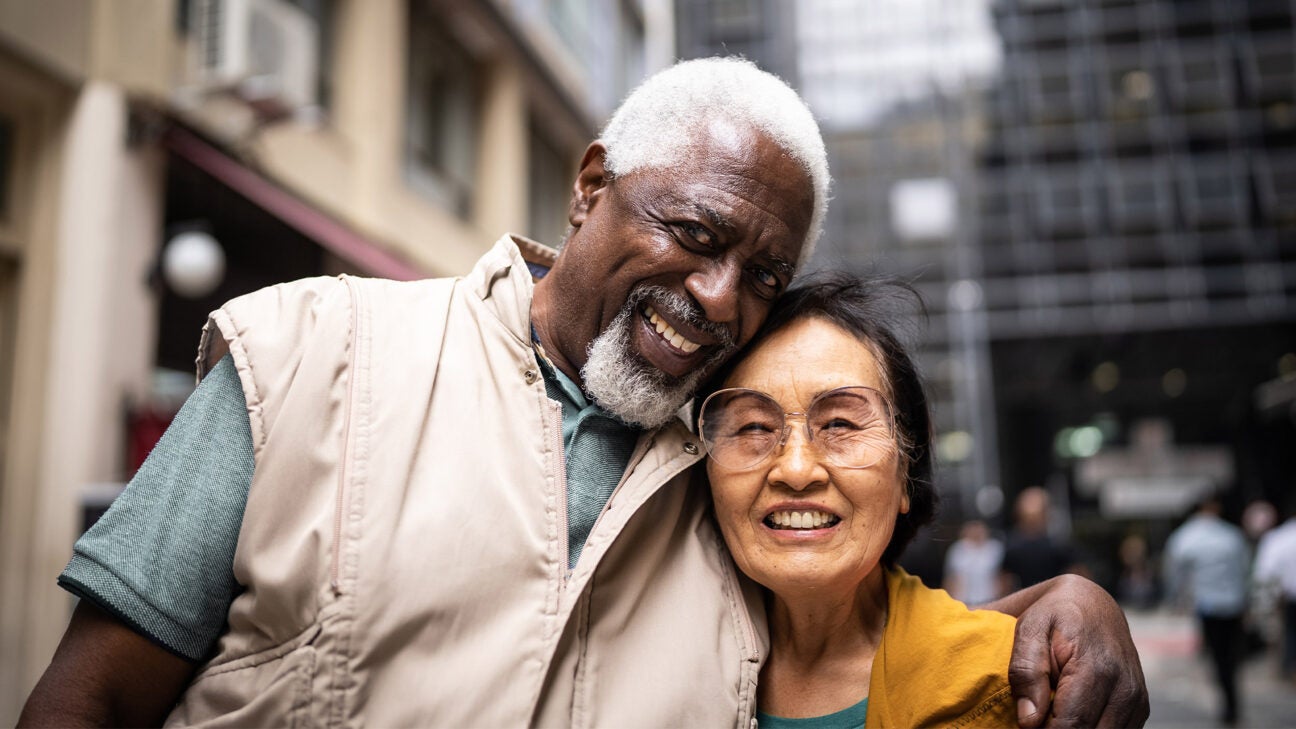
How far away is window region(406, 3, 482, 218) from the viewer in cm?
1039

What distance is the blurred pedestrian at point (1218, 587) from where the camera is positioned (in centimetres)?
809

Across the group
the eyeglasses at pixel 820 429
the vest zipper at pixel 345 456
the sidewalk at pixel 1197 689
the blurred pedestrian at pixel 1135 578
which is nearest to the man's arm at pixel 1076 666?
the eyeglasses at pixel 820 429

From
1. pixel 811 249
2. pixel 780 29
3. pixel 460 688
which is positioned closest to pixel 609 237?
pixel 811 249

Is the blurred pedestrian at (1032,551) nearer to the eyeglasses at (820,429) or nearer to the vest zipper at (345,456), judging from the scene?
the eyeglasses at (820,429)

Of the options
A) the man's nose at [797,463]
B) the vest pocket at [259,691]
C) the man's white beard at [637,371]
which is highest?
the man's white beard at [637,371]

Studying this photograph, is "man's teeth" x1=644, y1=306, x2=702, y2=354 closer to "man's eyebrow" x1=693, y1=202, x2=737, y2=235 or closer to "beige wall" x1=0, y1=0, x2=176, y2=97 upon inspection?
"man's eyebrow" x1=693, y1=202, x2=737, y2=235

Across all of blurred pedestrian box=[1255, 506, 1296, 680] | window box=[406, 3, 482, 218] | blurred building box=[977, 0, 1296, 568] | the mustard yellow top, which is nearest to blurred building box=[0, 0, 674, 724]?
window box=[406, 3, 482, 218]

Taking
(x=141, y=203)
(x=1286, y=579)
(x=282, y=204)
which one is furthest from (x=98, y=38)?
(x=1286, y=579)

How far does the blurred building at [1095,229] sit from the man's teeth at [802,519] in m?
23.4

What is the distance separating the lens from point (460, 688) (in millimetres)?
1511

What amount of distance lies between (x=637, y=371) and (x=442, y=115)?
9.93 metres

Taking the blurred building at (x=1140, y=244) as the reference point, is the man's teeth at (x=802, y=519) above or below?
below

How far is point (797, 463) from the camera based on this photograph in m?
1.78

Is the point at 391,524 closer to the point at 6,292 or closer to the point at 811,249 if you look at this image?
the point at 811,249
